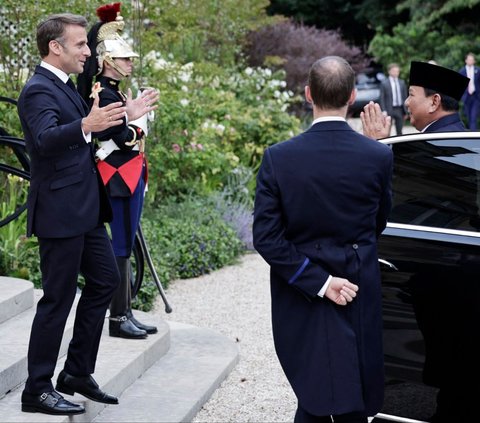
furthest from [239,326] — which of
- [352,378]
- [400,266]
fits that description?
[352,378]

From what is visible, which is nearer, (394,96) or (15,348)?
(15,348)

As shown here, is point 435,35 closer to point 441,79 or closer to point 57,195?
point 441,79

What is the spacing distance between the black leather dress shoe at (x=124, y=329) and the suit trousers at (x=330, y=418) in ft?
7.94

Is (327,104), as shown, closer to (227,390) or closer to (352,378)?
(352,378)

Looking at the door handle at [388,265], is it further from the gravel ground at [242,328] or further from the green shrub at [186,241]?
the green shrub at [186,241]

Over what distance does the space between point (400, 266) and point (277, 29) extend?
17.2 m

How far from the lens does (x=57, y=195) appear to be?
4.50 metres

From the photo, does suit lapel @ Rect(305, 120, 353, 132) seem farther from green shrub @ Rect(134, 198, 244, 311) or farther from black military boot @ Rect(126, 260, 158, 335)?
green shrub @ Rect(134, 198, 244, 311)

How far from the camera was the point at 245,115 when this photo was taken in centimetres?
1304

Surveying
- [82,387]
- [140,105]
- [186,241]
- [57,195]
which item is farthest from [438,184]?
[186,241]

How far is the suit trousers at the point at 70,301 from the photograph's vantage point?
4566 millimetres

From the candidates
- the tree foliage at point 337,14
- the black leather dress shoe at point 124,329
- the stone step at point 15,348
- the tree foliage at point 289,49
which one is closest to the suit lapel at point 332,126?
the stone step at point 15,348

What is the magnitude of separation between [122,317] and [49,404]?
146 cm

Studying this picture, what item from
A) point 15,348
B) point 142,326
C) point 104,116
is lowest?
point 142,326
